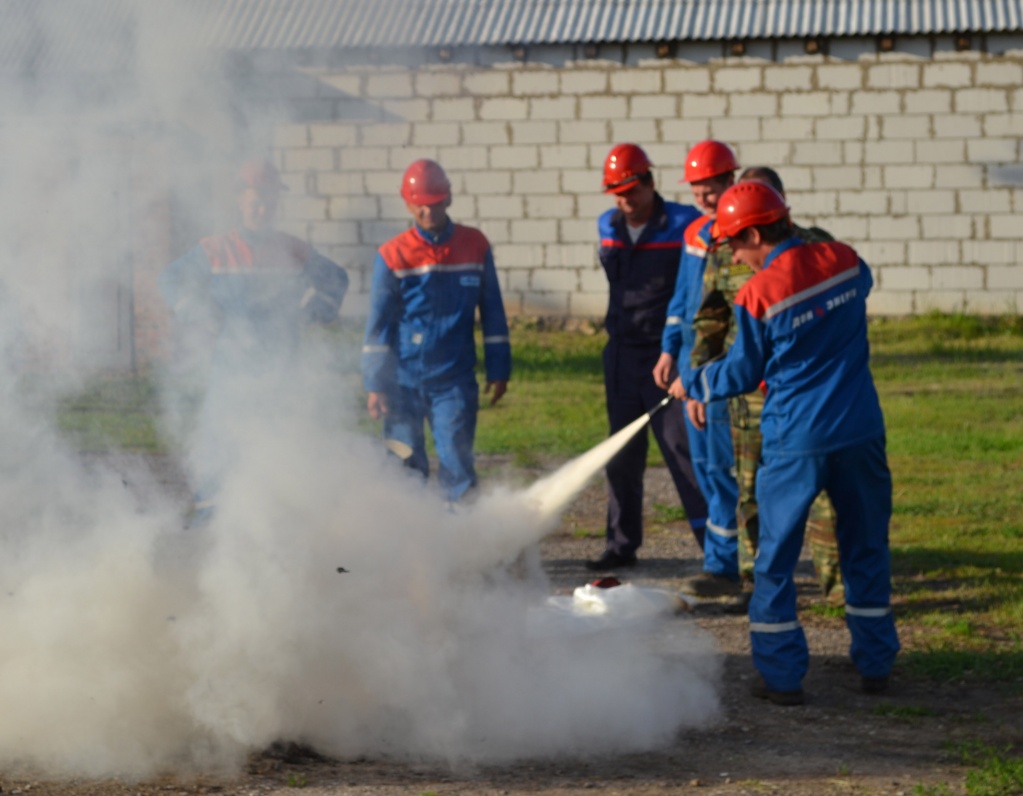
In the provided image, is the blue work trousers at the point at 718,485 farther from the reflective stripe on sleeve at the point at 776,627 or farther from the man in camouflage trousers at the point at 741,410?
the reflective stripe on sleeve at the point at 776,627

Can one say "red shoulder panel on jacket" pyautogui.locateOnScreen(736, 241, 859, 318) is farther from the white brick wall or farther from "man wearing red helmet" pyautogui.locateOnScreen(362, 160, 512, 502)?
the white brick wall

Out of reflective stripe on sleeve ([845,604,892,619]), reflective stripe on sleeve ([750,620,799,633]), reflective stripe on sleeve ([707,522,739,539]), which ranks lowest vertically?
reflective stripe on sleeve ([750,620,799,633])

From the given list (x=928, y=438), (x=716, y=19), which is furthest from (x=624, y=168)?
(x=716, y=19)

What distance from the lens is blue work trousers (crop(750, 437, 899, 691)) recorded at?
16.7ft

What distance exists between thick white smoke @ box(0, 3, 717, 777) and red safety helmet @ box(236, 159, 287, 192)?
3.28 feet

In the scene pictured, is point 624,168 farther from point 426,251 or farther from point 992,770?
point 992,770

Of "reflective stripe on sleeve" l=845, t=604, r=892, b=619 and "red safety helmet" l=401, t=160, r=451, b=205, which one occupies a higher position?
"red safety helmet" l=401, t=160, r=451, b=205

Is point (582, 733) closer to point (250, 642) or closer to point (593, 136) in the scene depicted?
point (250, 642)

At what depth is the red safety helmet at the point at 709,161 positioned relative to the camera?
661 centimetres

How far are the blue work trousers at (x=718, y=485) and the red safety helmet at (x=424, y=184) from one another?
1.68 metres

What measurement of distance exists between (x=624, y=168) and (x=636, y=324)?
2.73 feet

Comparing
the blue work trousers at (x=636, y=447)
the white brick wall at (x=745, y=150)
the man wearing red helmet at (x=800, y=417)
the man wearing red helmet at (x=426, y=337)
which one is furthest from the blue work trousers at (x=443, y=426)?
the white brick wall at (x=745, y=150)

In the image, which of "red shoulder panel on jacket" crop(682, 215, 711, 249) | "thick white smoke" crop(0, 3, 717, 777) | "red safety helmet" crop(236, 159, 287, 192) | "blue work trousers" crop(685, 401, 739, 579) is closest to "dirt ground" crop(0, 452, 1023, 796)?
"thick white smoke" crop(0, 3, 717, 777)

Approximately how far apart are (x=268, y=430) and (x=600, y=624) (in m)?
1.78
